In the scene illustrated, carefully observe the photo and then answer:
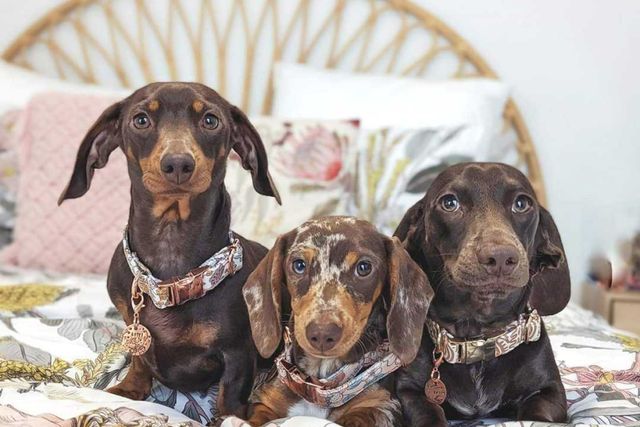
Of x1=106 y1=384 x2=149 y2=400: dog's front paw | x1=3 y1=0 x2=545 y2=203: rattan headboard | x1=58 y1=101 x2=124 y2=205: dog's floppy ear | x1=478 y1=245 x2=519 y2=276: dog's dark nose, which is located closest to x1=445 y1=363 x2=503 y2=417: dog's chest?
x1=478 y1=245 x2=519 y2=276: dog's dark nose

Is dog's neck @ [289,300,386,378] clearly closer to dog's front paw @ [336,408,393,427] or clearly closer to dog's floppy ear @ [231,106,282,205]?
dog's front paw @ [336,408,393,427]

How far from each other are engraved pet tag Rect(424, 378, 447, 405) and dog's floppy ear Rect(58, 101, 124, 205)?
0.88m

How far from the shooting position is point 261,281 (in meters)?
1.61

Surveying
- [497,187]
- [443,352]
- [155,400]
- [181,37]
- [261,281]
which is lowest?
[155,400]

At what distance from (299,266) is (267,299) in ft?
0.30

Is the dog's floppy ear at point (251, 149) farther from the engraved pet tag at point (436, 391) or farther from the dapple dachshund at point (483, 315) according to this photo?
the engraved pet tag at point (436, 391)

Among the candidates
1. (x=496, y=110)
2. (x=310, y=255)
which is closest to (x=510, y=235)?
(x=310, y=255)

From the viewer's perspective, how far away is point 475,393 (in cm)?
164

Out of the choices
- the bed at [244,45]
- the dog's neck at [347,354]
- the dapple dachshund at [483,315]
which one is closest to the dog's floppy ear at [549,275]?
the dapple dachshund at [483,315]

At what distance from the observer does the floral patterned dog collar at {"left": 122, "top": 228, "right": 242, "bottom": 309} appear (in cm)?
166

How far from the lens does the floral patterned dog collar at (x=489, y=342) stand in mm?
1607

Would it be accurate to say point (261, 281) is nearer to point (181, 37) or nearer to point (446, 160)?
point (446, 160)

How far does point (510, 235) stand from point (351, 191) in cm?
159

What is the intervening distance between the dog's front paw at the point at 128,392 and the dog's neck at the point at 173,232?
0.88 feet
